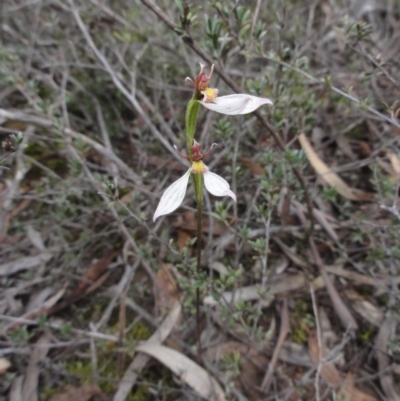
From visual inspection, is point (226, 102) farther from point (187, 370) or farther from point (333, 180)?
point (333, 180)

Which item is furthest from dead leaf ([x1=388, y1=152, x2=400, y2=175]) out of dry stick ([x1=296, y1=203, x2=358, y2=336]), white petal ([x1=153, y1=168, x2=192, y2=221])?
white petal ([x1=153, y1=168, x2=192, y2=221])

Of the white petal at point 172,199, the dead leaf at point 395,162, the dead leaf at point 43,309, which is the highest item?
A: the white petal at point 172,199

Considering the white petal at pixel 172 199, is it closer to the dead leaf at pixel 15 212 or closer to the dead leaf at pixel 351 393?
the dead leaf at pixel 351 393

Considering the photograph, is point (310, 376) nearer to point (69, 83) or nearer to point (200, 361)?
point (200, 361)

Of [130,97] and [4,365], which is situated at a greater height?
[130,97]

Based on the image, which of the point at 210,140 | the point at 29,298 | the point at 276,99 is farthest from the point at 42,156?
the point at 276,99

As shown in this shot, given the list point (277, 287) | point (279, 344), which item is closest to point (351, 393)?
point (279, 344)

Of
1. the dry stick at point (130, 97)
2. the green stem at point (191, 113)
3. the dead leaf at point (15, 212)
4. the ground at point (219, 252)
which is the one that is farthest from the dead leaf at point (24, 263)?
the green stem at point (191, 113)
